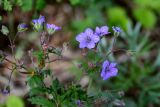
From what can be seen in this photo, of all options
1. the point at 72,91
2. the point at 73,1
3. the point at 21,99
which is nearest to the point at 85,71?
the point at 72,91

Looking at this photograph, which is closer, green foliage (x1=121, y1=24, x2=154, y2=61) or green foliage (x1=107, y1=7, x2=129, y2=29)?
green foliage (x1=121, y1=24, x2=154, y2=61)

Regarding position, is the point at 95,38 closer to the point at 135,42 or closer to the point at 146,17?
the point at 135,42

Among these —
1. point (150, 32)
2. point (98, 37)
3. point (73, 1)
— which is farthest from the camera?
point (150, 32)

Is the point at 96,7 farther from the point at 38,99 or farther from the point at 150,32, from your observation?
Answer: the point at 38,99

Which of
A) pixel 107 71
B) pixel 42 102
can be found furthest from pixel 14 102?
pixel 107 71

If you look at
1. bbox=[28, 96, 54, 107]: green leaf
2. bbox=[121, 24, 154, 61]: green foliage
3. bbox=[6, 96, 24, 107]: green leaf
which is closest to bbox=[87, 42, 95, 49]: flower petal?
bbox=[28, 96, 54, 107]: green leaf

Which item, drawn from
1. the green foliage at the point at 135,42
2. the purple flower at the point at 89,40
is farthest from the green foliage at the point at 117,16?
the purple flower at the point at 89,40

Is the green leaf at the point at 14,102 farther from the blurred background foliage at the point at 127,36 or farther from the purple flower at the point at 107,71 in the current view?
the purple flower at the point at 107,71

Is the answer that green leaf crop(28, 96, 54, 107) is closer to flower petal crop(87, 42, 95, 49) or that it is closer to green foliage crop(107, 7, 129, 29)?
flower petal crop(87, 42, 95, 49)
